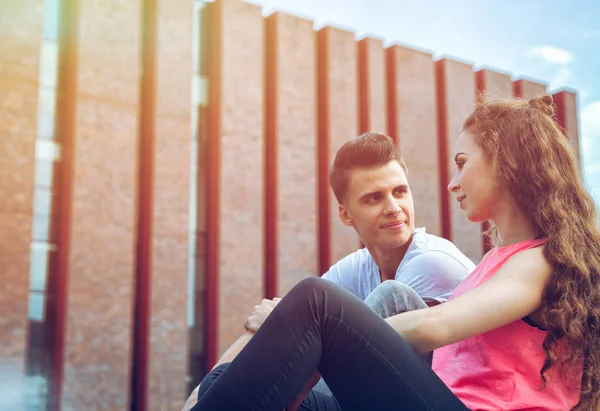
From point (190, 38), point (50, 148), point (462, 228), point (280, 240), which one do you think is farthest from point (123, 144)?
point (462, 228)

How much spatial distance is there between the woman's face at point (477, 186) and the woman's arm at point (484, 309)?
23 cm

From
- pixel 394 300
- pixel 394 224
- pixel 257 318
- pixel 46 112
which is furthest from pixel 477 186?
pixel 46 112

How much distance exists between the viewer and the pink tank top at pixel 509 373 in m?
1.72

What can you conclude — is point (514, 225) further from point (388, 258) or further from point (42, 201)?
point (42, 201)

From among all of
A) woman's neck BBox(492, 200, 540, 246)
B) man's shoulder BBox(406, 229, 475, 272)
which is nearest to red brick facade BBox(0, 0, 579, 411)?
man's shoulder BBox(406, 229, 475, 272)

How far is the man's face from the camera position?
2949 millimetres

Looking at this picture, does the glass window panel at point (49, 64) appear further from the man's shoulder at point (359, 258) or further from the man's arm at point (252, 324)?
the man's arm at point (252, 324)

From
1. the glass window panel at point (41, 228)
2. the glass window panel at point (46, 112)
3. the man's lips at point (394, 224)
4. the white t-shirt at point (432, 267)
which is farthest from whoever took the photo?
the glass window panel at point (46, 112)

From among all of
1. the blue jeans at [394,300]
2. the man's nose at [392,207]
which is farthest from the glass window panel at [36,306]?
the blue jeans at [394,300]

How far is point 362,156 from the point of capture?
3135 millimetres

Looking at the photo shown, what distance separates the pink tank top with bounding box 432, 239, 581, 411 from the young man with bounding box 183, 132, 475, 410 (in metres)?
0.67

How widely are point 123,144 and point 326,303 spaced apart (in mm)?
7001

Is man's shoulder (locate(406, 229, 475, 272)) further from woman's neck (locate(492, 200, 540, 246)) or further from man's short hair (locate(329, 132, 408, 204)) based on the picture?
woman's neck (locate(492, 200, 540, 246))

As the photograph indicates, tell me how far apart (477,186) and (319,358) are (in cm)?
67
